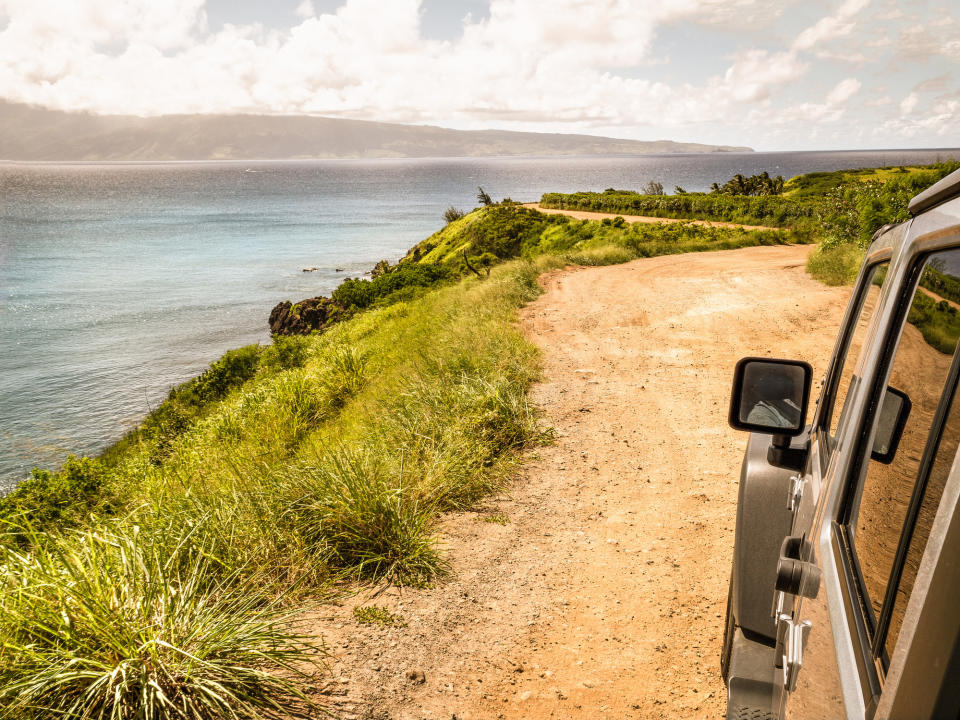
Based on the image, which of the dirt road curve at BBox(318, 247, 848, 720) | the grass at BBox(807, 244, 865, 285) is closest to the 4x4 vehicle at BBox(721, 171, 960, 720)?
the dirt road curve at BBox(318, 247, 848, 720)

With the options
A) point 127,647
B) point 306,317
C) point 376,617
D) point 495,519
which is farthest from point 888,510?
point 306,317

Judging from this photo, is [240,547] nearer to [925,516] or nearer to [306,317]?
[925,516]

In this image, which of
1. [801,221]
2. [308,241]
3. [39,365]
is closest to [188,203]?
[308,241]

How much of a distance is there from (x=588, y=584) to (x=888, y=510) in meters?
3.59

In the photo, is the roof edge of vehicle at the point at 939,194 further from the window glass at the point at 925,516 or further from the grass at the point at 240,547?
the grass at the point at 240,547

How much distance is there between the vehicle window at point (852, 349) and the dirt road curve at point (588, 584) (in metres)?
2.00

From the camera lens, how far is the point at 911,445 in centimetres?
116

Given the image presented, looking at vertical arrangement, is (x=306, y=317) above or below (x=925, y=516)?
below

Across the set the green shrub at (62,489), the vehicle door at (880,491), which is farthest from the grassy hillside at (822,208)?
the green shrub at (62,489)

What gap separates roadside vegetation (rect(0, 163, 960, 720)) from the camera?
2.85 m

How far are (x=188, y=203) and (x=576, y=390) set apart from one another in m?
124

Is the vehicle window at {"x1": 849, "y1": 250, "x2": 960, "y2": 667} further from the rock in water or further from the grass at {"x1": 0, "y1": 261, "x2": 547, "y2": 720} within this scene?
the rock in water

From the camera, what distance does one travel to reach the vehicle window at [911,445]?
102cm

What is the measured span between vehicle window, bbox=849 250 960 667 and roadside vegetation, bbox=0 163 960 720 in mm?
23
